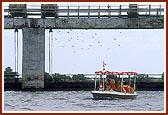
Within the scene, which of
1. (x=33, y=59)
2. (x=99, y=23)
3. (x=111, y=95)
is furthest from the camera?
(x=99, y=23)

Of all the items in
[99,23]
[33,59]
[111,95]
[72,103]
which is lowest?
[72,103]

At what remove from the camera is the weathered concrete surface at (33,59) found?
3162 centimetres

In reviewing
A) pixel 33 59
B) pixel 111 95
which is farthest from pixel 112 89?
pixel 33 59

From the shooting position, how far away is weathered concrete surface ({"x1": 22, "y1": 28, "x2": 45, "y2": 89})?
104 feet

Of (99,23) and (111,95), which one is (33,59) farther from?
(111,95)

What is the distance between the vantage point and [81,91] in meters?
34.0

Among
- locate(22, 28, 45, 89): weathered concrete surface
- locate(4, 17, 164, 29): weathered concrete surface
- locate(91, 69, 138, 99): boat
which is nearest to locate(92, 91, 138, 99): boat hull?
locate(91, 69, 138, 99): boat

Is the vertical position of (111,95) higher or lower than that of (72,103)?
higher

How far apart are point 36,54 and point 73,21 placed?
124 inches

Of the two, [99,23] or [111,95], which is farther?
[99,23]

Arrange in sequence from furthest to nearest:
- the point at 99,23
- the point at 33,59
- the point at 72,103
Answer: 1. the point at 99,23
2. the point at 33,59
3. the point at 72,103

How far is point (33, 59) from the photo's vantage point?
1259 inches

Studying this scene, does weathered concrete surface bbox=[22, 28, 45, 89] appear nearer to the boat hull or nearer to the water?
the water

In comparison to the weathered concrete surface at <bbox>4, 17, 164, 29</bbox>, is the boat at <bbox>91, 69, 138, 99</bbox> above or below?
below
